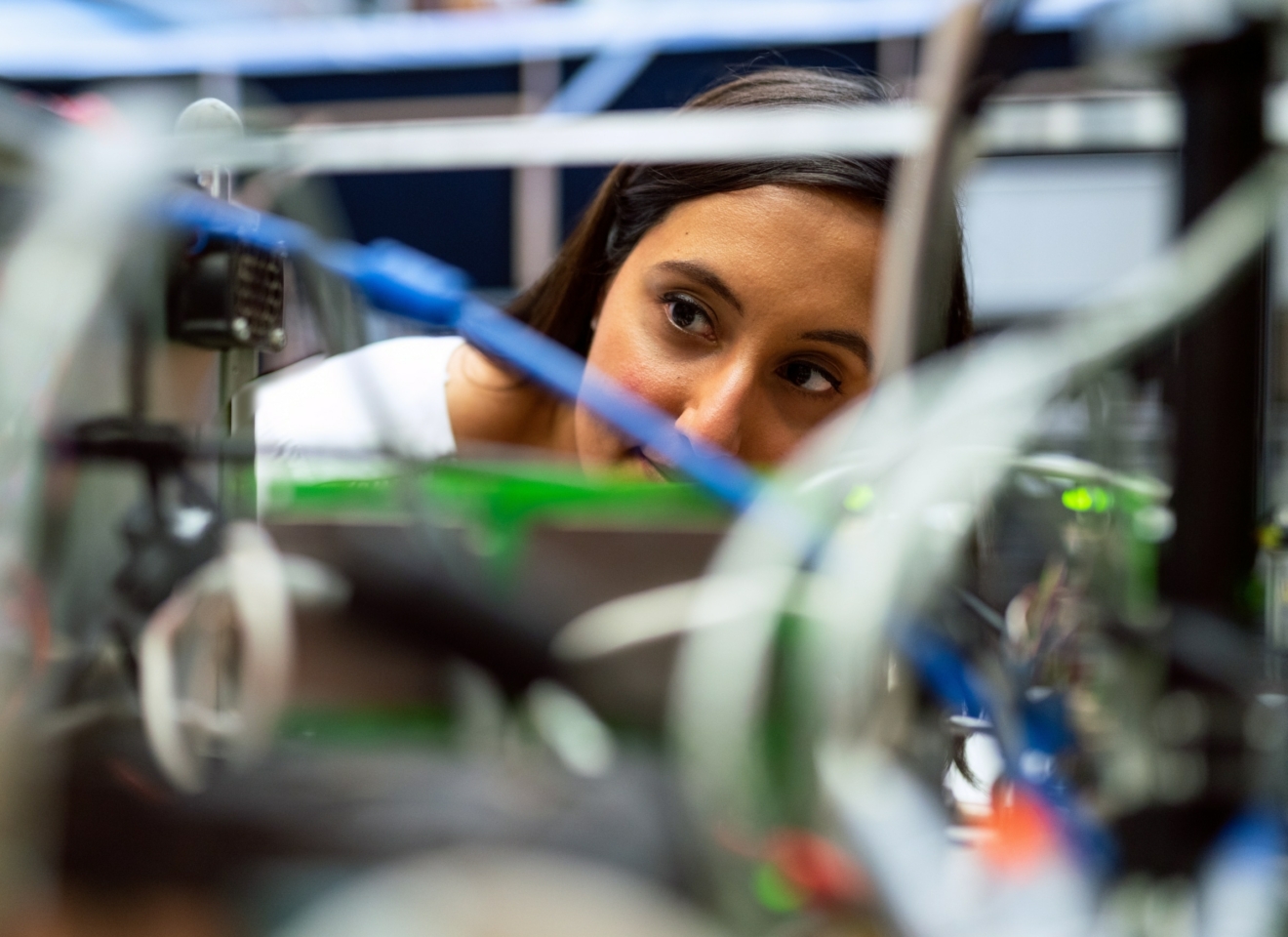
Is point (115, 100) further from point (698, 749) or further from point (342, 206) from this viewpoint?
point (342, 206)

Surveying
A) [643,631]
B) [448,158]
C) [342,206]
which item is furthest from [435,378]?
[342,206]

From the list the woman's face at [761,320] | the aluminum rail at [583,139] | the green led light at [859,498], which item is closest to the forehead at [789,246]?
the woman's face at [761,320]

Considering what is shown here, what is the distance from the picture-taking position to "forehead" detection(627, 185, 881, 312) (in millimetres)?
626

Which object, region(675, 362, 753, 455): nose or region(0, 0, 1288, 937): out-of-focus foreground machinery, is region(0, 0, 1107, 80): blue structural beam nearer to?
region(675, 362, 753, 455): nose

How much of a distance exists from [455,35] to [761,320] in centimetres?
95

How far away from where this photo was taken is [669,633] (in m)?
0.22

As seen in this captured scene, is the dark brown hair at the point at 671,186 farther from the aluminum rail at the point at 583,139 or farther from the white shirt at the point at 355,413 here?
the aluminum rail at the point at 583,139

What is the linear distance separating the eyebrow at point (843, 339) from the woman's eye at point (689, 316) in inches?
2.6

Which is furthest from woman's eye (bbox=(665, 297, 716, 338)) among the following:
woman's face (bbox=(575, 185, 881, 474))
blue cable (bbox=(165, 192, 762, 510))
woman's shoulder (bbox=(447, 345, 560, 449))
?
blue cable (bbox=(165, 192, 762, 510))

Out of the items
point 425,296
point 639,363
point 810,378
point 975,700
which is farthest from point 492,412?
point 975,700

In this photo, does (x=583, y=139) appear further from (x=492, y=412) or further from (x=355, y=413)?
(x=492, y=412)

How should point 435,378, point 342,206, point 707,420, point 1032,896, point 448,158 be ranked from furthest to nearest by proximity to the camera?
point 342,206
point 435,378
point 707,420
point 448,158
point 1032,896

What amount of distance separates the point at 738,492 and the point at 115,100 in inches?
6.9

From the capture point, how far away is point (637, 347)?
687mm
